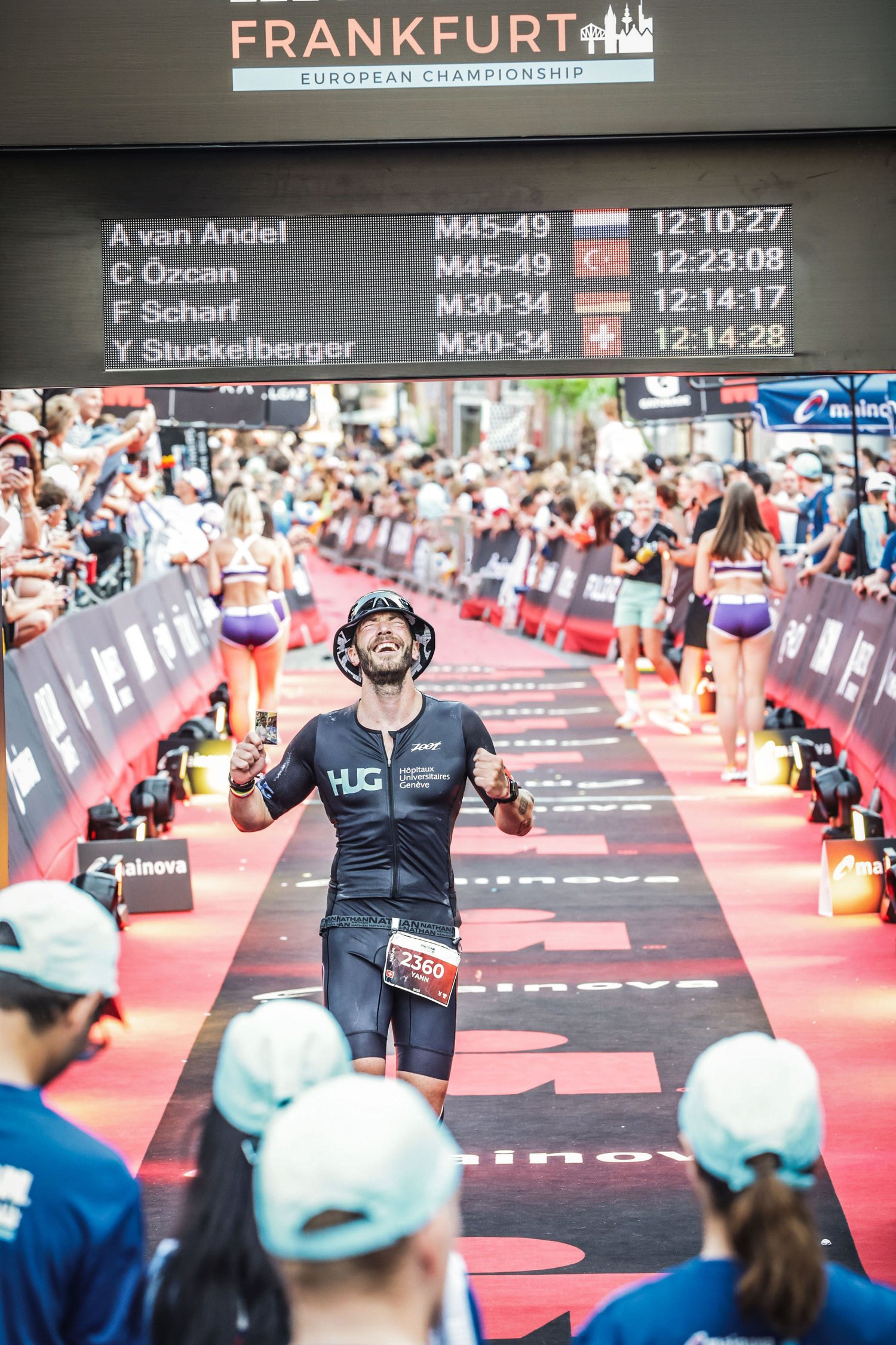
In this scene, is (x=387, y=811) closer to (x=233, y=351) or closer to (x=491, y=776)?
(x=491, y=776)

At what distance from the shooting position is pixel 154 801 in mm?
11461

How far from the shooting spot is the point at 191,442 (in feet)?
78.6

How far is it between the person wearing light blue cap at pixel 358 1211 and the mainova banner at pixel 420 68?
407 cm

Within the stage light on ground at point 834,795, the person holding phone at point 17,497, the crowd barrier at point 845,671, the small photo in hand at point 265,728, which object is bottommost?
the stage light on ground at point 834,795

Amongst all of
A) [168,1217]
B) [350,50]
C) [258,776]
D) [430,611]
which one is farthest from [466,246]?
[430,611]

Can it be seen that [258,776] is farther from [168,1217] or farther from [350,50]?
[350,50]

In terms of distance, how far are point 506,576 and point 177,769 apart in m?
12.7

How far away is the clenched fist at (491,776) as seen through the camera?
5285 millimetres

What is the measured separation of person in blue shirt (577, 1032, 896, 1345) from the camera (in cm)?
240

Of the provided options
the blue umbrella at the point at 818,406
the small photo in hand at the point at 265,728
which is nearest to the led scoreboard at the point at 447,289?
the small photo in hand at the point at 265,728

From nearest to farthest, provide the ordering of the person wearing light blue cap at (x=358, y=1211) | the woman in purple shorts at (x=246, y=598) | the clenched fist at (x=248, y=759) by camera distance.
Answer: the person wearing light blue cap at (x=358, y=1211), the clenched fist at (x=248, y=759), the woman in purple shorts at (x=246, y=598)

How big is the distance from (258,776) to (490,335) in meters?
1.69

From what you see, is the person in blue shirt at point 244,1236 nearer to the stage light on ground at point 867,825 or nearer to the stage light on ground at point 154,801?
the stage light on ground at point 867,825

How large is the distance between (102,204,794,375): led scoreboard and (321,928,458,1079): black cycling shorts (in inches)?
76.5
